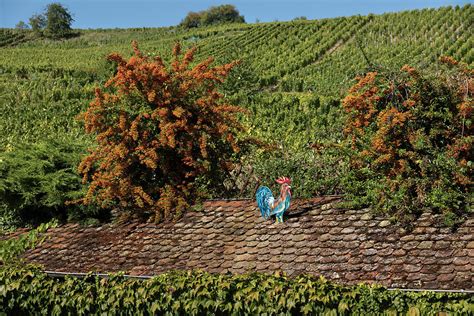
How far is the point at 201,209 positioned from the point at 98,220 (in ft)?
7.23

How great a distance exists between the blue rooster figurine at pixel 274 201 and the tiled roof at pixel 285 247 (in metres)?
0.17

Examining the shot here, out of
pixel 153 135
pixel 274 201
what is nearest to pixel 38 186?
pixel 153 135

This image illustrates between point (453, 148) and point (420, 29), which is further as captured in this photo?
point (420, 29)

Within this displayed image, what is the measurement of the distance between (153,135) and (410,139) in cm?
515

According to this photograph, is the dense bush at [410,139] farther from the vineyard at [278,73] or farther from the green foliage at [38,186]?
the green foliage at [38,186]

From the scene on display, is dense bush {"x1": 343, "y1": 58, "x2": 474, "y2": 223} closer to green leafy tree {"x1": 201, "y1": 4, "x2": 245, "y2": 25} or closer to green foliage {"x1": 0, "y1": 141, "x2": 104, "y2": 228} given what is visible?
green foliage {"x1": 0, "y1": 141, "x2": 104, "y2": 228}

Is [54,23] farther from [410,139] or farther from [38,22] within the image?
[410,139]

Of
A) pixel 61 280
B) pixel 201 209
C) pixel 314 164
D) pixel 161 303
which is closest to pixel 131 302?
pixel 161 303

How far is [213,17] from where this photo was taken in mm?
107312

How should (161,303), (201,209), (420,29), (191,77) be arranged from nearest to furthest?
(161,303)
(201,209)
(191,77)
(420,29)

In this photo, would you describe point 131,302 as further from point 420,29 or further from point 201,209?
point 420,29

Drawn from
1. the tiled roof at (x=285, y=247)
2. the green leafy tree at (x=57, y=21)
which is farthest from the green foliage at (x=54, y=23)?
the tiled roof at (x=285, y=247)

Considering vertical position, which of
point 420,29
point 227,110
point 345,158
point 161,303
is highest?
point 420,29

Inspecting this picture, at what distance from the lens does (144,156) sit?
1263cm
